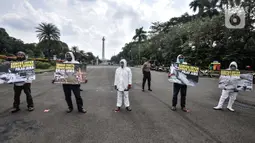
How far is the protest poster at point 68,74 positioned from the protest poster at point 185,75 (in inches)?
114

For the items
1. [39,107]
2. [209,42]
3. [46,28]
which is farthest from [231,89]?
[46,28]

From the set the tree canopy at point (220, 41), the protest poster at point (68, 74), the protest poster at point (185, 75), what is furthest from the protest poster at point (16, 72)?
the tree canopy at point (220, 41)

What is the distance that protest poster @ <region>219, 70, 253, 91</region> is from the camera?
6.11 metres

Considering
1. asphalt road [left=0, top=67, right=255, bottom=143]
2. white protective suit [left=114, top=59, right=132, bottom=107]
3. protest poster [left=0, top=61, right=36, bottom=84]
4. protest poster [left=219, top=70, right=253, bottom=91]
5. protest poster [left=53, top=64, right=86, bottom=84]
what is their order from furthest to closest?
protest poster [left=219, top=70, right=253, bottom=91] < white protective suit [left=114, top=59, right=132, bottom=107] < protest poster [left=0, top=61, right=36, bottom=84] < protest poster [left=53, top=64, right=86, bottom=84] < asphalt road [left=0, top=67, right=255, bottom=143]

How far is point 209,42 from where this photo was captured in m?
25.9

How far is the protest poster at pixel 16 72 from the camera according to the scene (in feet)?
18.3

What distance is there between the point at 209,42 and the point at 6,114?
26021 millimetres

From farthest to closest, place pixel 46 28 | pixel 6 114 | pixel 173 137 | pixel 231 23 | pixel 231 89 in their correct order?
pixel 46 28, pixel 231 23, pixel 231 89, pixel 6 114, pixel 173 137

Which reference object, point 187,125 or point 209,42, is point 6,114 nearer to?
point 187,125

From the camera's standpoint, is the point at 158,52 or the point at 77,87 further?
the point at 158,52

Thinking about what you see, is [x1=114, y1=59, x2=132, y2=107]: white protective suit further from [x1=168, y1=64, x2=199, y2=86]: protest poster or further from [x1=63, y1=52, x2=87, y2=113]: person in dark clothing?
[x1=168, y1=64, x2=199, y2=86]: protest poster

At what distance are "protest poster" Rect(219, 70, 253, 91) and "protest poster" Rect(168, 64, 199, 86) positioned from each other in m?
1.03

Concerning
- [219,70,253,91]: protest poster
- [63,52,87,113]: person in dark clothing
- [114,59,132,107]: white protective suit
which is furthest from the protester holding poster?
[219,70,253,91]: protest poster

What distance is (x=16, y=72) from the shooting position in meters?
5.62
